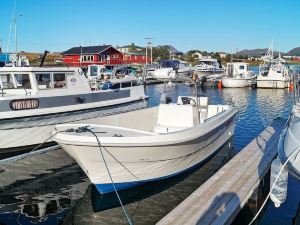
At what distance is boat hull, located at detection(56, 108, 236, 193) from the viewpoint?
823cm

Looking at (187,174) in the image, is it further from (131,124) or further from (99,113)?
(99,113)

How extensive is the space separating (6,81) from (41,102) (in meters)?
1.99

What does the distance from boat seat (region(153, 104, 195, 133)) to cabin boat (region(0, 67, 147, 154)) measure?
3343 millimetres

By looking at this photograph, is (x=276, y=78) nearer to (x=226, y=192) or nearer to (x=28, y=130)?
(x=28, y=130)

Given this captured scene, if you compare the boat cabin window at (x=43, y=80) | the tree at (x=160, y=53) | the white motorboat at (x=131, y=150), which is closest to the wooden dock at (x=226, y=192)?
the white motorboat at (x=131, y=150)

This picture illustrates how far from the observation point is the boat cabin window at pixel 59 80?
14.1 meters

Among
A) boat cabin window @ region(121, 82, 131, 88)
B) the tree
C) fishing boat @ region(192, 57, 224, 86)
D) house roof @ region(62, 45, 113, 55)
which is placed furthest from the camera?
the tree

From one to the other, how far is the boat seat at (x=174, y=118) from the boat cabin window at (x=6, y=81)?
5.75m

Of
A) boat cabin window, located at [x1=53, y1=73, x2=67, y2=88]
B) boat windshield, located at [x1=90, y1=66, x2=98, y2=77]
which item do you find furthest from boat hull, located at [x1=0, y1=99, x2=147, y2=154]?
boat windshield, located at [x1=90, y1=66, x2=98, y2=77]

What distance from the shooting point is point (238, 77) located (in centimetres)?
4391

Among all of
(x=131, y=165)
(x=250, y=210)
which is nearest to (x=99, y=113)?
(x=131, y=165)

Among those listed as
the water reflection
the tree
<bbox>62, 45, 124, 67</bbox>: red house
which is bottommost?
the water reflection

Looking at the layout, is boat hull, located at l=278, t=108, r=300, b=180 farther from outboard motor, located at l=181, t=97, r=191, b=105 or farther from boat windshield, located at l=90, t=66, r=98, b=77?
boat windshield, located at l=90, t=66, r=98, b=77

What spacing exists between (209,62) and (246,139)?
164 feet
